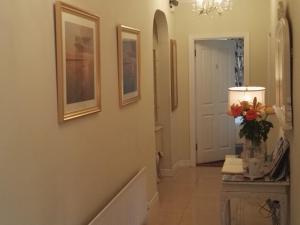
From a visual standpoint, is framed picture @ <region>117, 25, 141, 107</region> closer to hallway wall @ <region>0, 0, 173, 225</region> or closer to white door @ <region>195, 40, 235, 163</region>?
hallway wall @ <region>0, 0, 173, 225</region>

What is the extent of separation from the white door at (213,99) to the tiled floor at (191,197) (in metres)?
0.58

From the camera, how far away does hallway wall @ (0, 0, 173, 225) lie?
1.96 m

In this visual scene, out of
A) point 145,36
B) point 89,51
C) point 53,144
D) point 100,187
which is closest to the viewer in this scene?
point 53,144

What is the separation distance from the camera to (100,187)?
129 inches

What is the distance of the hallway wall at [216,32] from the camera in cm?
698

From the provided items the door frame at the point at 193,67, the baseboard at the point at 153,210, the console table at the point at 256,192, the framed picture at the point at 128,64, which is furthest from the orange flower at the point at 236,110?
the door frame at the point at 193,67

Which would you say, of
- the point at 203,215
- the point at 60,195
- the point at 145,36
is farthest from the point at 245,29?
the point at 60,195

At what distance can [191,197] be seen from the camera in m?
5.63

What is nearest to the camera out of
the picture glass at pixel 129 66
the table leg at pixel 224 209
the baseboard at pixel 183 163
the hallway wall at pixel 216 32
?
the table leg at pixel 224 209

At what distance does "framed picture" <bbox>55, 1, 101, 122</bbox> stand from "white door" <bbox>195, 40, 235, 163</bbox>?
450 cm

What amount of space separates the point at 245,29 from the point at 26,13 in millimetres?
5414

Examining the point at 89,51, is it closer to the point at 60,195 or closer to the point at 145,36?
the point at 60,195

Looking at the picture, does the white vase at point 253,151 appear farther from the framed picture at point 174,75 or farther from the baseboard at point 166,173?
the framed picture at point 174,75

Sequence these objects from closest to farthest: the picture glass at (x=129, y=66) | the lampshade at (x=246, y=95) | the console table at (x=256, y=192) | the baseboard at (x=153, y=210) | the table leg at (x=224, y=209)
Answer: the console table at (x=256, y=192)
the table leg at (x=224, y=209)
the picture glass at (x=129, y=66)
the lampshade at (x=246, y=95)
the baseboard at (x=153, y=210)
